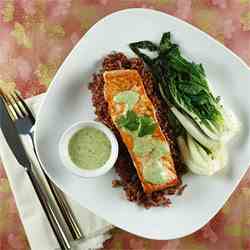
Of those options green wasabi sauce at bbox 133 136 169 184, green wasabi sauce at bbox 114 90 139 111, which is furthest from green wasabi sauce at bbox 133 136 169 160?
green wasabi sauce at bbox 114 90 139 111

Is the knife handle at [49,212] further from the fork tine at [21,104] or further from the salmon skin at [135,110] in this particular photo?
the salmon skin at [135,110]

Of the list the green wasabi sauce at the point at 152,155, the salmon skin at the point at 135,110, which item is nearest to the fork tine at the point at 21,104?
the salmon skin at the point at 135,110

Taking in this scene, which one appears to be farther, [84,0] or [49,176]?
[84,0]

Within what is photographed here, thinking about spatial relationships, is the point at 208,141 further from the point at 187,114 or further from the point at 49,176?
the point at 49,176

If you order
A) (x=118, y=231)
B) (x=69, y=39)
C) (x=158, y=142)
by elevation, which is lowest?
(x=118, y=231)

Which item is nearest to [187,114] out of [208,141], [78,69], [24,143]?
[208,141]

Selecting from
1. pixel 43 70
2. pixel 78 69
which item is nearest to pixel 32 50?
pixel 43 70

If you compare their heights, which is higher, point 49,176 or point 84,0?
point 84,0
